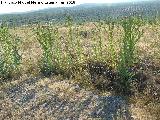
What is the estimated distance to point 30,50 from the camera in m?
15.6

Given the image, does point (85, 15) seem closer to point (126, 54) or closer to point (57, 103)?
point (126, 54)

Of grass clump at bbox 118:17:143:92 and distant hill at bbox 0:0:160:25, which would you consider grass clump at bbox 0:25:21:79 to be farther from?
grass clump at bbox 118:17:143:92

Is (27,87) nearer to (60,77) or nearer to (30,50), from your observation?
(60,77)

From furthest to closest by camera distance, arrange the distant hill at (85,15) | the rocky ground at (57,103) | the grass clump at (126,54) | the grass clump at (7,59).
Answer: the distant hill at (85,15) → the grass clump at (7,59) → the grass clump at (126,54) → the rocky ground at (57,103)

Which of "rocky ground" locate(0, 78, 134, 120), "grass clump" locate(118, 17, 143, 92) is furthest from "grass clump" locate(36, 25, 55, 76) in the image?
"grass clump" locate(118, 17, 143, 92)

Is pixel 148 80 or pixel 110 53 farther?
pixel 110 53

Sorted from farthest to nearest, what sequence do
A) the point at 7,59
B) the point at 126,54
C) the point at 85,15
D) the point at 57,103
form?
the point at 85,15 < the point at 7,59 < the point at 126,54 < the point at 57,103

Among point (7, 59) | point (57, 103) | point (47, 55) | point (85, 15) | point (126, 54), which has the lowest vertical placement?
point (85, 15)

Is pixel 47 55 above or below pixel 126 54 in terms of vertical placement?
below

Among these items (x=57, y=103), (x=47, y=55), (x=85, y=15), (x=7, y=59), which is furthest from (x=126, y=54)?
(x=85, y=15)

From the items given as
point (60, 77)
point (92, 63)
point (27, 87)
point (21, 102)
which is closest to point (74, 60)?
point (92, 63)

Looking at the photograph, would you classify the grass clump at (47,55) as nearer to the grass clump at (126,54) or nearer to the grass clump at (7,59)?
the grass clump at (7,59)

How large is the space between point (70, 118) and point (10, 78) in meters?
3.26

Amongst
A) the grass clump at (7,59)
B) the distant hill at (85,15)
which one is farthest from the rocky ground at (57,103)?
the distant hill at (85,15)
